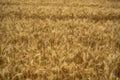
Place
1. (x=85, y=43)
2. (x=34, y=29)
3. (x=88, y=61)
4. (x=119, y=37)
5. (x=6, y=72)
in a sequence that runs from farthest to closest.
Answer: (x=34, y=29), (x=119, y=37), (x=85, y=43), (x=88, y=61), (x=6, y=72)

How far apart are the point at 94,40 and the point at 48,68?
202cm

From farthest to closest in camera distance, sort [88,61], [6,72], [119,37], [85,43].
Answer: [119,37], [85,43], [88,61], [6,72]

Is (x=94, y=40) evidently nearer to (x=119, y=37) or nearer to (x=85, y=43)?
(x=85, y=43)

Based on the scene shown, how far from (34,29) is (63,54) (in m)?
2.32

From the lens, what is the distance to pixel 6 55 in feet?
11.0

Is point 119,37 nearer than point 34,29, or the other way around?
point 119,37

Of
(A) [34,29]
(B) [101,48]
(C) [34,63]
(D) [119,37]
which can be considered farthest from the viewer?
(A) [34,29]

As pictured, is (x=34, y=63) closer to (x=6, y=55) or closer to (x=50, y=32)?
(x=6, y=55)

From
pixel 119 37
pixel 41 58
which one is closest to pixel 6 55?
pixel 41 58

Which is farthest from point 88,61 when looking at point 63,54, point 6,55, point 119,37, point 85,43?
point 119,37

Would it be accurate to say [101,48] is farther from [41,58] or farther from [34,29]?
[34,29]

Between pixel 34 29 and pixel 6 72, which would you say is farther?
pixel 34 29

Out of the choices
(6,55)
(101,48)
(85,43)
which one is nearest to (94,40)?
(85,43)

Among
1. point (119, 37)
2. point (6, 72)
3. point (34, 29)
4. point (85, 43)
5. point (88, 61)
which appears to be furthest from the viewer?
point (34, 29)
